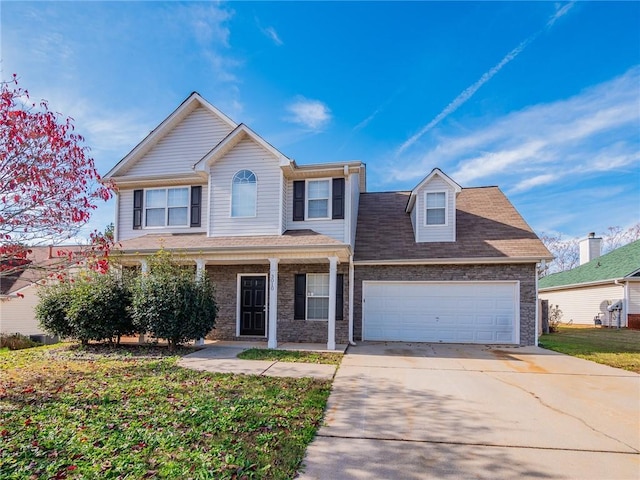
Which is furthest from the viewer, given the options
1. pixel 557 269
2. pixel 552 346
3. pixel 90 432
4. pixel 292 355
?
pixel 557 269

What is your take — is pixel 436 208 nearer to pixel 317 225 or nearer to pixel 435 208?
pixel 435 208

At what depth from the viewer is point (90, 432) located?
4191 millimetres

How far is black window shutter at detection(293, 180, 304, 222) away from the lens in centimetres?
1181

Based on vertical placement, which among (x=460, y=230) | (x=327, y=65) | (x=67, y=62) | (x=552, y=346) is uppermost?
(x=327, y=65)

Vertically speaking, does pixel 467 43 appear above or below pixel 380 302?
above

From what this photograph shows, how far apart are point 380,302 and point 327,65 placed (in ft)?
28.6

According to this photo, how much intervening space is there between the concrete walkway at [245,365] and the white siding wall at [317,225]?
11.8 feet

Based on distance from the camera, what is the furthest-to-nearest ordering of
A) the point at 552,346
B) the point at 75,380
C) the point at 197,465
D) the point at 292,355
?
the point at 552,346 → the point at 292,355 → the point at 75,380 → the point at 197,465

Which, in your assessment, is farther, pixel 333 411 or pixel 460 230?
pixel 460 230

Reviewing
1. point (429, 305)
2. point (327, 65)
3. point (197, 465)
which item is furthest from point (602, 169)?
point (197, 465)

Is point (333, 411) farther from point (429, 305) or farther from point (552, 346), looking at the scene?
point (552, 346)

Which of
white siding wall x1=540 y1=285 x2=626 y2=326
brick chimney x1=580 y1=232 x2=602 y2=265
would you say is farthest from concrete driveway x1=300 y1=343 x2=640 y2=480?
brick chimney x1=580 y1=232 x2=602 y2=265

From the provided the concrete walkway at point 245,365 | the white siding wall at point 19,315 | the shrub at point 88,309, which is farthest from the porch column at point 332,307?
the white siding wall at point 19,315

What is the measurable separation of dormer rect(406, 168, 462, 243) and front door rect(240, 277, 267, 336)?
19.3 ft
